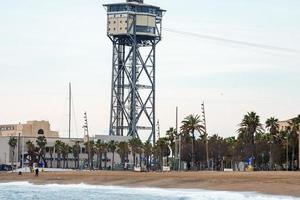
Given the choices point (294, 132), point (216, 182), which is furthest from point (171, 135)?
point (216, 182)

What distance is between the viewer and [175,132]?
166375mm

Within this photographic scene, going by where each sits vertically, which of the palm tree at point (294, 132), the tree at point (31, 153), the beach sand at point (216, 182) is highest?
the palm tree at point (294, 132)

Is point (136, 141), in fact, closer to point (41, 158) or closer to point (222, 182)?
point (41, 158)

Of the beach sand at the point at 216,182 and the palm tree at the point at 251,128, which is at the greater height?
the palm tree at the point at 251,128

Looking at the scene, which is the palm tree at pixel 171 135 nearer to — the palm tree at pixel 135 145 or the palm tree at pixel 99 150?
the palm tree at pixel 135 145

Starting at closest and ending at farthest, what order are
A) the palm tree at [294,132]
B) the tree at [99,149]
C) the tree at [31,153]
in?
the palm tree at [294,132] < the tree at [31,153] < the tree at [99,149]

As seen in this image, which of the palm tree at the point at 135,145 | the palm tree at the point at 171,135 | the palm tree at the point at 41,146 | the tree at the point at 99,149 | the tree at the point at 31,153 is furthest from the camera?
the palm tree at the point at 41,146

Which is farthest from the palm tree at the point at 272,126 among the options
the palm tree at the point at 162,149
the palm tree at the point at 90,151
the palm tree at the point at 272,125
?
the palm tree at the point at 90,151

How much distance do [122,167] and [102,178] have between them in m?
78.0

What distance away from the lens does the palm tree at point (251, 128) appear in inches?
5787

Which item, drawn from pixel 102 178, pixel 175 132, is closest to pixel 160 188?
pixel 102 178

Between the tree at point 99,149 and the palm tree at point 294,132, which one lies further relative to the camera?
the tree at point 99,149

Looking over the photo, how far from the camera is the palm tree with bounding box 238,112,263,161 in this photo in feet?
482

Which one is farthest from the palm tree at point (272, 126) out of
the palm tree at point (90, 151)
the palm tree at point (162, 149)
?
the palm tree at point (90, 151)
